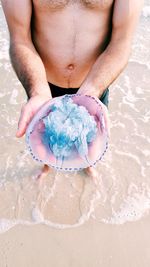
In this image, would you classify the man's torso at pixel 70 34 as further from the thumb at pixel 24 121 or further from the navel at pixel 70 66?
the thumb at pixel 24 121

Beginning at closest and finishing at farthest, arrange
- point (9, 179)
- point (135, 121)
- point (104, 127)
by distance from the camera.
Result: point (104, 127) → point (9, 179) → point (135, 121)

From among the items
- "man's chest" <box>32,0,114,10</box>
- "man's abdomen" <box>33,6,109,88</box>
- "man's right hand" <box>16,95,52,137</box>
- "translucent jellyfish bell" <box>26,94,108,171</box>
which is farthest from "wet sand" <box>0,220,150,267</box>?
"man's chest" <box>32,0,114,10</box>

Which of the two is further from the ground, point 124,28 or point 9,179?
point 124,28

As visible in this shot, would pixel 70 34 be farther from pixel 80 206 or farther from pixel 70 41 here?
pixel 80 206

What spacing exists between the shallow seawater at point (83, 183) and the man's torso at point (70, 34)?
827 millimetres

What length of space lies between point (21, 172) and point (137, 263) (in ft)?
3.94

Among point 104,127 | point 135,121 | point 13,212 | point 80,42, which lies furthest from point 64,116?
point 135,121

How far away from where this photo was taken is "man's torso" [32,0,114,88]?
8.02 ft

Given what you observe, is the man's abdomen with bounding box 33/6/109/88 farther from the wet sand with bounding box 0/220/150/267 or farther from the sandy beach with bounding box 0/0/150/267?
the wet sand with bounding box 0/220/150/267

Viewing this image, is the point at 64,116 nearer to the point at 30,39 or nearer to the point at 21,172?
the point at 30,39

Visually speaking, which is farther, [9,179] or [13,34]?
[9,179]

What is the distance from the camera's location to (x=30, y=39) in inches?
104

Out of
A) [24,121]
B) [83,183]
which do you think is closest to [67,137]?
[24,121]

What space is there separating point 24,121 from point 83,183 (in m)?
1.28
